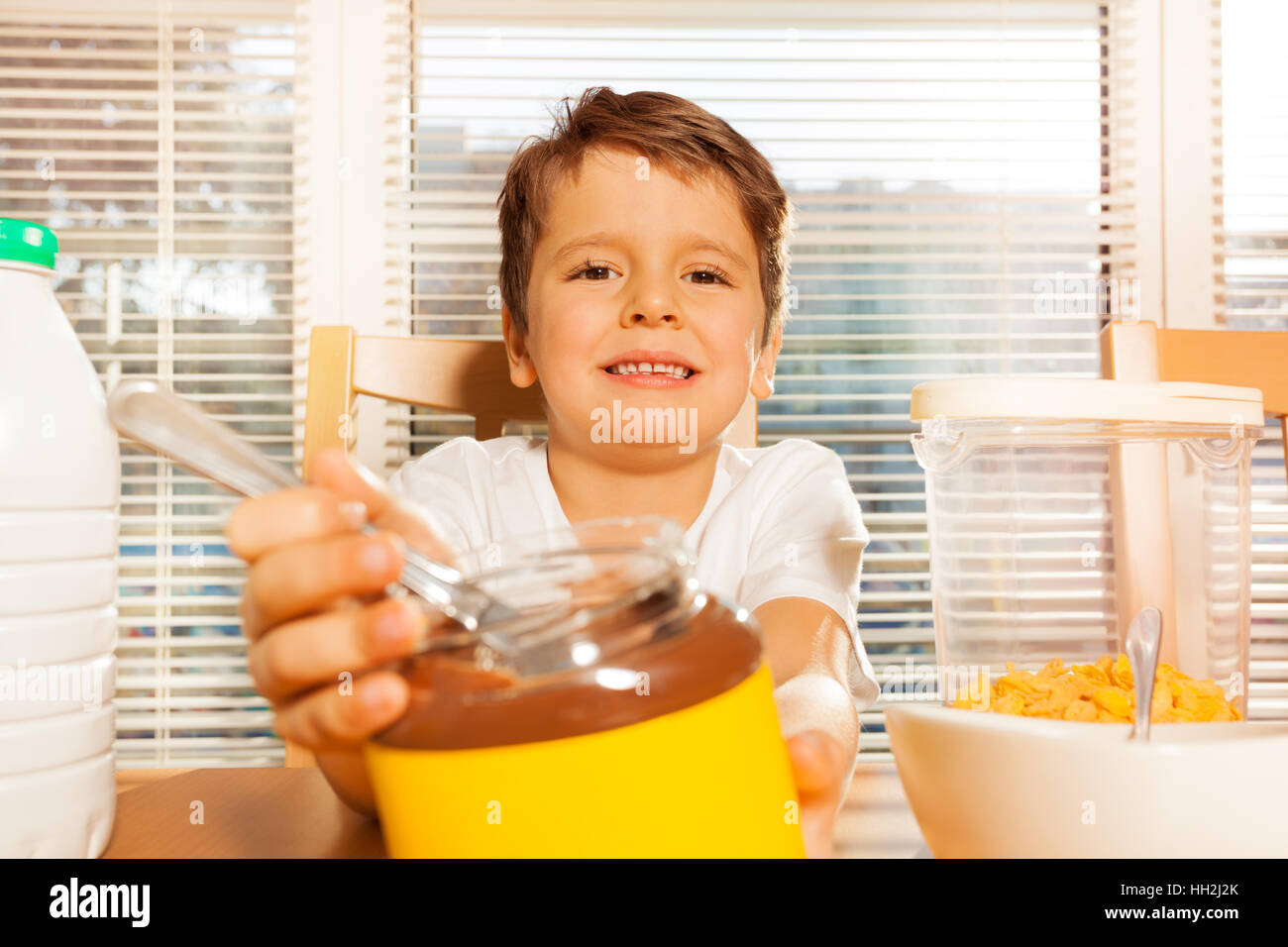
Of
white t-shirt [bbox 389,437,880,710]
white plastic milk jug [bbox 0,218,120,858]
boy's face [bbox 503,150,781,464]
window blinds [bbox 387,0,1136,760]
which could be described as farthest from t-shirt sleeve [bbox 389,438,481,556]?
window blinds [bbox 387,0,1136,760]

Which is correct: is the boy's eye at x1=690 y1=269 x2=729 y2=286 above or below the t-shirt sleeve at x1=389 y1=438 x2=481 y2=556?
above

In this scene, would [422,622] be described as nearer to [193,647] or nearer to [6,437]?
[6,437]

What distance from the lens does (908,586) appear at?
1.73 meters

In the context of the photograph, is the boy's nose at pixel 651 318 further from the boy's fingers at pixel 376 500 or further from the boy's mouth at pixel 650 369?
the boy's fingers at pixel 376 500

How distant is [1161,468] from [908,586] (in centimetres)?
129

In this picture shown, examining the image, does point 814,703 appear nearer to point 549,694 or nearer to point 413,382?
point 549,694

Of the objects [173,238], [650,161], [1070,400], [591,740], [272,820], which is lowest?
[272,820]

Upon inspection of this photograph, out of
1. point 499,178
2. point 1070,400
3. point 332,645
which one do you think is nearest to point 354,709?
point 332,645

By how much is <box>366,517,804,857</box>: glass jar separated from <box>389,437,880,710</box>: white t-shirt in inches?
17.7

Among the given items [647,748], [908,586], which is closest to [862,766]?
[647,748]

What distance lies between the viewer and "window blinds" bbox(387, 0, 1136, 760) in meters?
1.64

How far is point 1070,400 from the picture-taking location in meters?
0.42

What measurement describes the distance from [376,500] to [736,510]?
0.54 m

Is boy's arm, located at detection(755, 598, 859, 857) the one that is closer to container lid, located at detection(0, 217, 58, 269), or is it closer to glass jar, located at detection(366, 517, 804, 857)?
glass jar, located at detection(366, 517, 804, 857)
